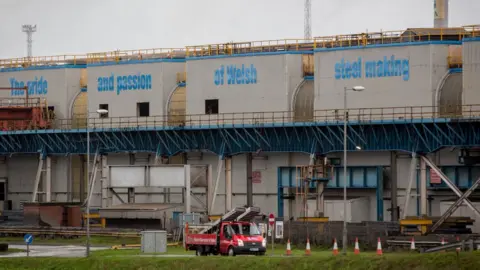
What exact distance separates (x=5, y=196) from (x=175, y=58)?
2217 cm

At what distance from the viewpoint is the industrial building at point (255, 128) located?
84625 millimetres

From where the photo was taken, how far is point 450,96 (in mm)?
84562

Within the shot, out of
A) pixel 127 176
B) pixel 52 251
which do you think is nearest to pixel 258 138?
pixel 127 176

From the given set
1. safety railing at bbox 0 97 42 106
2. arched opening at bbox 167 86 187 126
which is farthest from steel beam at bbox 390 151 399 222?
safety railing at bbox 0 97 42 106

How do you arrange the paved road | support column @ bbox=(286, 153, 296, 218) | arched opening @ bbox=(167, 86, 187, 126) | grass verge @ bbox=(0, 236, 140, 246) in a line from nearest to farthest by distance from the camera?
the paved road → grass verge @ bbox=(0, 236, 140, 246) → support column @ bbox=(286, 153, 296, 218) → arched opening @ bbox=(167, 86, 187, 126)

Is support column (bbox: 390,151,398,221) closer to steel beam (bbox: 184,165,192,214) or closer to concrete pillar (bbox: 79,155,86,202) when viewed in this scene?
steel beam (bbox: 184,165,192,214)

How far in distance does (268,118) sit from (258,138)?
1.83 m

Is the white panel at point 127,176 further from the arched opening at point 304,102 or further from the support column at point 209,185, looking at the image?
the arched opening at point 304,102

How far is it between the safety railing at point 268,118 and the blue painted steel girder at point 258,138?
617 millimetres

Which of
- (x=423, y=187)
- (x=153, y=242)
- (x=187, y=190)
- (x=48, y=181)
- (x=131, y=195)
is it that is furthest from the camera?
(x=48, y=181)

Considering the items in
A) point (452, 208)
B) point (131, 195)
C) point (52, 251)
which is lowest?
point (52, 251)

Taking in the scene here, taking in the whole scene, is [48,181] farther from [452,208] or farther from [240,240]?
[240,240]

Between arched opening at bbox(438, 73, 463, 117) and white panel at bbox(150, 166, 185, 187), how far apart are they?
20.5 metres

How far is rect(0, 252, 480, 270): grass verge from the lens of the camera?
50.2 meters
